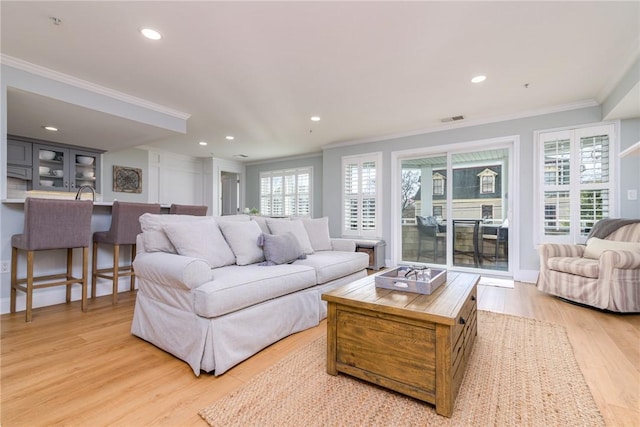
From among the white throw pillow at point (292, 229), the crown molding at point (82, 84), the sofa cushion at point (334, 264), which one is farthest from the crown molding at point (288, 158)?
the sofa cushion at point (334, 264)

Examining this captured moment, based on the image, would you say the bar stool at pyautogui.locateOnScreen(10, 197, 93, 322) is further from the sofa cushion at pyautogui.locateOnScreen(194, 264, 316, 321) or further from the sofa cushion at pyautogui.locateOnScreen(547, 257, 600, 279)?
the sofa cushion at pyautogui.locateOnScreen(547, 257, 600, 279)

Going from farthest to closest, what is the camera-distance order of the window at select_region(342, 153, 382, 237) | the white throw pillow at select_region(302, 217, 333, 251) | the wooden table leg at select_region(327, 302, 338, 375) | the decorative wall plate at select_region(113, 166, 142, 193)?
1. the decorative wall plate at select_region(113, 166, 142, 193)
2. the window at select_region(342, 153, 382, 237)
3. the white throw pillow at select_region(302, 217, 333, 251)
4. the wooden table leg at select_region(327, 302, 338, 375)

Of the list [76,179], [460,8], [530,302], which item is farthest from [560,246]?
[76,179]

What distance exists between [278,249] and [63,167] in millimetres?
4987

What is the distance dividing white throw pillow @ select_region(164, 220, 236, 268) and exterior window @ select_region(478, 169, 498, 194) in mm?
3933

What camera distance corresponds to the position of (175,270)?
1.80 metres

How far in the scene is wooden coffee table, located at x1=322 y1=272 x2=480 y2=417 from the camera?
1.34m

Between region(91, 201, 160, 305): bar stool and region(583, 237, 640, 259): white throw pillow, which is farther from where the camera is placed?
region(91, 201, 160, 305): bar stool

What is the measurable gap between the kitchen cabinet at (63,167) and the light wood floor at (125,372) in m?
3.38

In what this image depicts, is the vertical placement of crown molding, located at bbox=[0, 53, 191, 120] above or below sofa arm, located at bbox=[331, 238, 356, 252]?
above

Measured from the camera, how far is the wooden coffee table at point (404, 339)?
4.41 feet

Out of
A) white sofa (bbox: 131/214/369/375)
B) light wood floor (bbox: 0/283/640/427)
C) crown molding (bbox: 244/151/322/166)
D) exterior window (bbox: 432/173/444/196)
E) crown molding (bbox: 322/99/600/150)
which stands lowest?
light wood floor (bbox: 0/283/640/427)

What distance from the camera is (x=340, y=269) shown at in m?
2.86

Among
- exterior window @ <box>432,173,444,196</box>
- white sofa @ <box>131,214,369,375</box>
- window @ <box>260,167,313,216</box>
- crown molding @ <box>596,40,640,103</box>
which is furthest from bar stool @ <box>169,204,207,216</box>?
crown molding @ <box>596,40,640,103</box>
